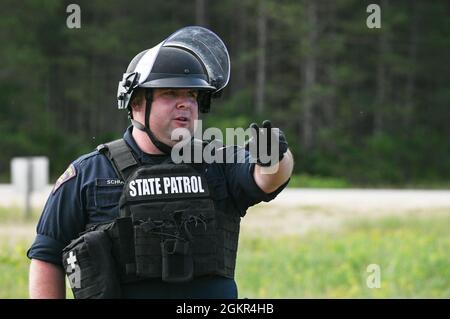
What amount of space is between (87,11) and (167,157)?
113ft

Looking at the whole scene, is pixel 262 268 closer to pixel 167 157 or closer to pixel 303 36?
pixel 167 157

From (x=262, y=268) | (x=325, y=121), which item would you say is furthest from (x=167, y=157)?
(x=325, y=121)

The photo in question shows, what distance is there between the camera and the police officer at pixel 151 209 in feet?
10.5

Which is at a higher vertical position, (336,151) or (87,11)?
(87,11)

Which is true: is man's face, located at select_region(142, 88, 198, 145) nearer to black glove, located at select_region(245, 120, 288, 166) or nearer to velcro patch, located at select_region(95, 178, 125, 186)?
velcro patch, located at select_region(95, 178, 125, 186)

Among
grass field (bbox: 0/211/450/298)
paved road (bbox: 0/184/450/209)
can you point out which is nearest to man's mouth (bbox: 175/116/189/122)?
grass field (bbox: 0/211/450/298)

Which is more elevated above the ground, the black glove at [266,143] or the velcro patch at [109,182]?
the black glove at [266,143]

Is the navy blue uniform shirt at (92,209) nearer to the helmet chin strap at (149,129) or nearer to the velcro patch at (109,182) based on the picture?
the velcro patch at (109,182)

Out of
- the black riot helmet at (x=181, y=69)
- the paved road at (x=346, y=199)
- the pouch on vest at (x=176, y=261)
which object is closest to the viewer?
the pouch on vest at (x=176, y=261)

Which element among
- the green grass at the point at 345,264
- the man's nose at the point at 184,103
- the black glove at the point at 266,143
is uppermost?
the man's nose at the point at 184,103

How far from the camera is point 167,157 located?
3.33 metres

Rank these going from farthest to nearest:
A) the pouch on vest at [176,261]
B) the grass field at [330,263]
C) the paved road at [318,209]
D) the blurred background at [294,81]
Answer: the blurred background at [294,81], the paved road at [318,209], the grass field at [330,263], the pouch on vest at [176,261]

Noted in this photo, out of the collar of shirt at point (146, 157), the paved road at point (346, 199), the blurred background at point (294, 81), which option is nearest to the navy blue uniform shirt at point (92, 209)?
the collar of shirt at point (146, 157)

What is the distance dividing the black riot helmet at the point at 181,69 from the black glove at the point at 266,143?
425 mm
